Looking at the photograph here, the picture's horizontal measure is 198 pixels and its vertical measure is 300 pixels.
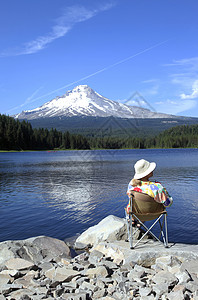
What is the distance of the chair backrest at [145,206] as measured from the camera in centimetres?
789

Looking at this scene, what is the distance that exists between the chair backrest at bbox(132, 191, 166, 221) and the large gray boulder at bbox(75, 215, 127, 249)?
1790 mm

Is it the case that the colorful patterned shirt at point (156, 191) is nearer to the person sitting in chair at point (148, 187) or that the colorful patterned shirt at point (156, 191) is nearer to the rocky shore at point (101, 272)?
the person sitting in chair at point (148, 187)

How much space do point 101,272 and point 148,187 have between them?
2.74m

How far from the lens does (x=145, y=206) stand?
7.97 metres

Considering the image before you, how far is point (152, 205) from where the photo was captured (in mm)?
8000

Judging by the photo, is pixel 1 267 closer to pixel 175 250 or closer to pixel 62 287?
pixel 62 287

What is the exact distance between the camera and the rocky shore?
572 cm

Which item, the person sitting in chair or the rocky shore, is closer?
the rocky shore

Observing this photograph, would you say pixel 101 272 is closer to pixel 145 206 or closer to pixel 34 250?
pixel 145 206

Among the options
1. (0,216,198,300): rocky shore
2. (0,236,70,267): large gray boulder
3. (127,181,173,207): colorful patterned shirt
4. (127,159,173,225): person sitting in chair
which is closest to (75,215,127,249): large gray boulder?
(0,216,198,300): rocky shore

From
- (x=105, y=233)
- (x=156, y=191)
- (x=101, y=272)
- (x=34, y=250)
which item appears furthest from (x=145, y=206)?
(x=34, y=250)

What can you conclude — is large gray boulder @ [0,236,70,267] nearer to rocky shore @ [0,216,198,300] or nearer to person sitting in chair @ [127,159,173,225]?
rocky shore @ [0,216,198,300]

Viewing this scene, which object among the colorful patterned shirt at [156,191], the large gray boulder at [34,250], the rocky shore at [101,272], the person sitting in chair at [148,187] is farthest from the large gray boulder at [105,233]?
the colorful patterned shirt at [156,191]

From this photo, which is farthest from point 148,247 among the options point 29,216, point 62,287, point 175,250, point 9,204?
point 9,204
